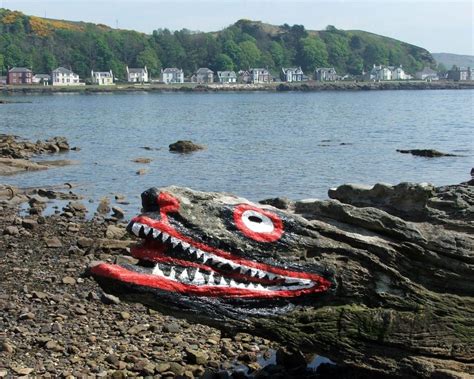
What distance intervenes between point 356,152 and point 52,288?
136ft

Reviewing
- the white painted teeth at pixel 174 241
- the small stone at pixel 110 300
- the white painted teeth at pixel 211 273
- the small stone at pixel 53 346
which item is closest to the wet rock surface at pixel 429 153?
the small stone at pixel 110 300

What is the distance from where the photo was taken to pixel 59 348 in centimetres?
1152

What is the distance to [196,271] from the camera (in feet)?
28.9

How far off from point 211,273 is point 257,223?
884mm

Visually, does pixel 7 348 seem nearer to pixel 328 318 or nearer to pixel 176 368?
pixel 176 368

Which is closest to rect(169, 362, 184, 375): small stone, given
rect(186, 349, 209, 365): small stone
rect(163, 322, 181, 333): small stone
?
A: rect(186, 349, 209, 365): small stone

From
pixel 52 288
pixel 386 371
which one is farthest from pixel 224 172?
pixel 386 371

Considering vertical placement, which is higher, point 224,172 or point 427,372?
point 427,372

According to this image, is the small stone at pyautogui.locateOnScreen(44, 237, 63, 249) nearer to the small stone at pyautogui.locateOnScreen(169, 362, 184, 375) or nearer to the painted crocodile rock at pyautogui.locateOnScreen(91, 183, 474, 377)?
the small stone at pyautogui.locateOnScreen(169, 362, 184, 375)

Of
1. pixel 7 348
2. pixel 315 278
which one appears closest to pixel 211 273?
pixel 315 278

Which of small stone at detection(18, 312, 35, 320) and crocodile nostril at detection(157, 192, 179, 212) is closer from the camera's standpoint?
crocodile nostril at detection(157, 192, 179, 212)

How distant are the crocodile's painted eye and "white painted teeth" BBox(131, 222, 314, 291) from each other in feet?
1.43

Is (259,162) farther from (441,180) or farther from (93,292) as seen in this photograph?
(93,292)

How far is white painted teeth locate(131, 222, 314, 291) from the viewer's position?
342 inches
